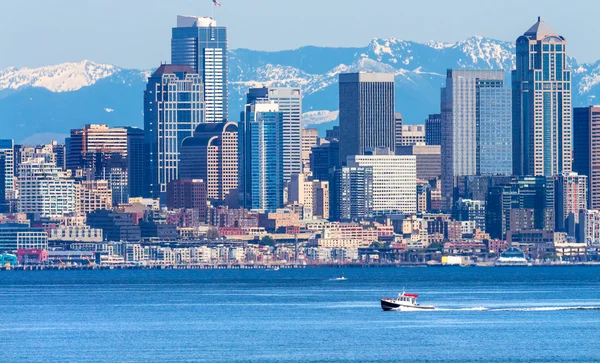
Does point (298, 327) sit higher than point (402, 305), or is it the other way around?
point (402, 305)

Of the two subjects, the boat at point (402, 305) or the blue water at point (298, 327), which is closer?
the blue water at point (298, 327)

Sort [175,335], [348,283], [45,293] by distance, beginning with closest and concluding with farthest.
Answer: [175,335] < [45,293] < [348,283]

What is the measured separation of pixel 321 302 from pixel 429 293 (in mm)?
19846

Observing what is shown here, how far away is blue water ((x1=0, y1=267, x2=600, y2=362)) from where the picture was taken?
9612 centimetres

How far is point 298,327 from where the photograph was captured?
11444 cm

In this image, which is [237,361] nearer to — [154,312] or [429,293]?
[154,312]

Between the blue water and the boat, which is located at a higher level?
the boat

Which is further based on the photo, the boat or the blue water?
the boat

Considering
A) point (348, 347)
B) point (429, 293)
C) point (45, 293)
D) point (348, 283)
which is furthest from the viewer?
point (348, 283)

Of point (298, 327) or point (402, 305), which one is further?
point (402, 305)

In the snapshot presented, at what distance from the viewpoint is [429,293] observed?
536 feet

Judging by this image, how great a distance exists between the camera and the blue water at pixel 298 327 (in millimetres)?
96125

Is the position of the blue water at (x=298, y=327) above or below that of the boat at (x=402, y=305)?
below

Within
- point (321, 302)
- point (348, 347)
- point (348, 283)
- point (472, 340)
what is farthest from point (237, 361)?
point (348, 283)
